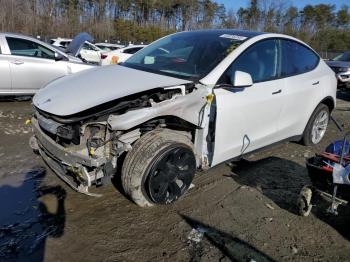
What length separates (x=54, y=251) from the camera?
9.55ft

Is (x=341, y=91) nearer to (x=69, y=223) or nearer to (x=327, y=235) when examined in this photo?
(x=327, y=235)

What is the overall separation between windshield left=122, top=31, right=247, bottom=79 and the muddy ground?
1.30 m

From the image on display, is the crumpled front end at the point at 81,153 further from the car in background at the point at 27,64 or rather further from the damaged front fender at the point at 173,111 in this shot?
the car in background at the point at 27,64

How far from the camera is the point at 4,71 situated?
7.64 metres

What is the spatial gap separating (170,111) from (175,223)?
40.0 inches

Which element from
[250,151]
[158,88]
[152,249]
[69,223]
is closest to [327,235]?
[250,151]

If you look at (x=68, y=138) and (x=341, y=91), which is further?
(x=341, y=91)

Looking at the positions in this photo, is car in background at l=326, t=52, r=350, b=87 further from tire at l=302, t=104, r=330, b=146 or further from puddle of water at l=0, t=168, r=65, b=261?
puddle of water at l=0, t=168, r=65, b=261

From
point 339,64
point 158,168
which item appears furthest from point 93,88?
point 339,64

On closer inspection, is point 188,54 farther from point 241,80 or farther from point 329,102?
point 329,102

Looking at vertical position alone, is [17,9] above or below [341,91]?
above

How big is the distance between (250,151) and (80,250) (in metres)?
2.21

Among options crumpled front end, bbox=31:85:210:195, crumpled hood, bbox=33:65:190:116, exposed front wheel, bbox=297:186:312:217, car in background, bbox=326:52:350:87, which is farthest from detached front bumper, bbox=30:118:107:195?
car in background, bbox=326:52:350:87

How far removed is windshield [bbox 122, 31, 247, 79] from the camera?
387 centimetres
